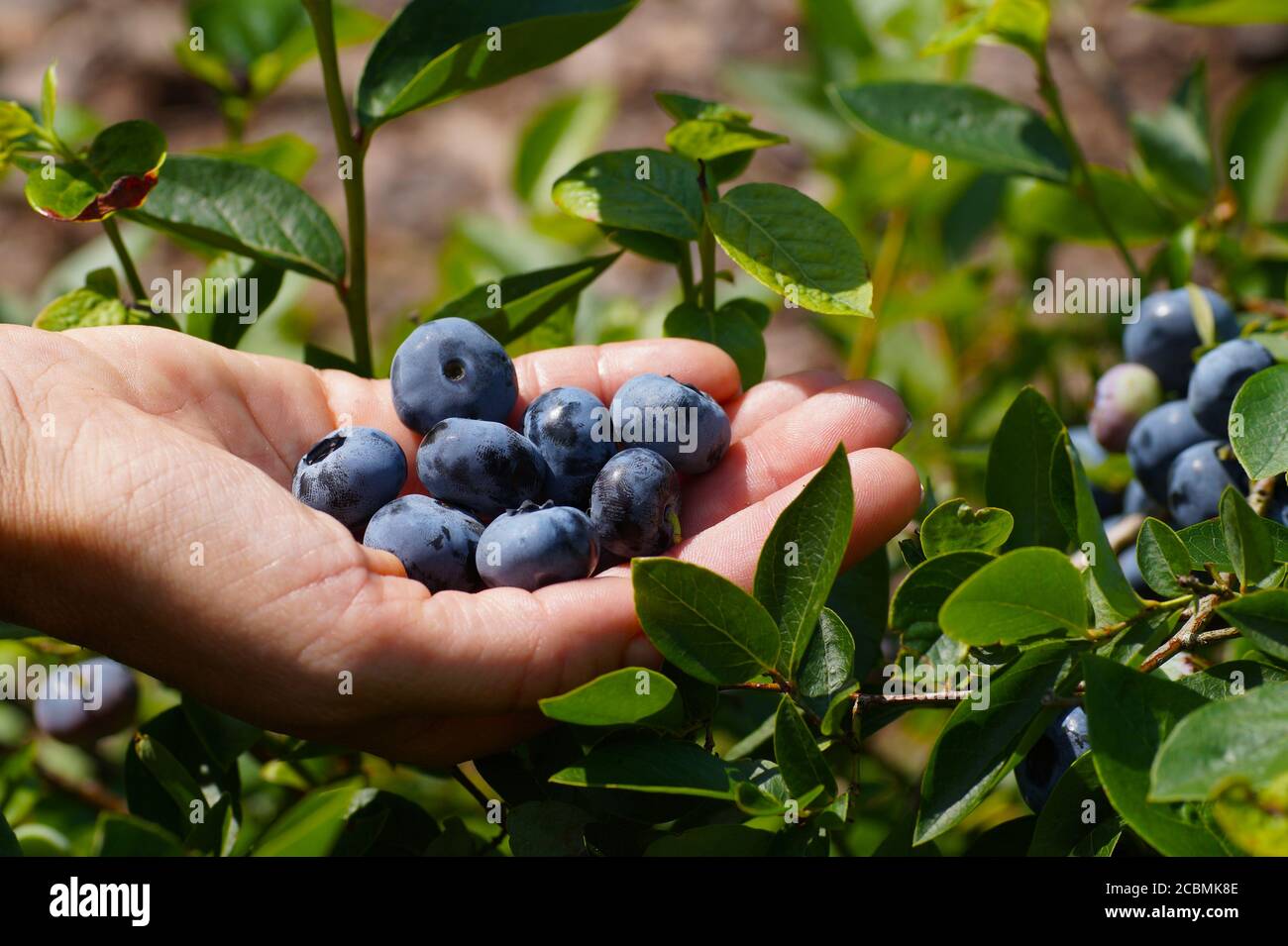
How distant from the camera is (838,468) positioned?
2.79 ft

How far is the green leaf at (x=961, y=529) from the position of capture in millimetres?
926

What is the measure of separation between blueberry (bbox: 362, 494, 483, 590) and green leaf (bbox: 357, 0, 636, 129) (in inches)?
17.7

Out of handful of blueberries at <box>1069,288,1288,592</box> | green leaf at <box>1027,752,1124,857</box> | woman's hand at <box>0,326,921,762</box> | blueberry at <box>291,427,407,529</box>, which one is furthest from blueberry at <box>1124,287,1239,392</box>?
blueberry at <box>291,427,407,529</box>

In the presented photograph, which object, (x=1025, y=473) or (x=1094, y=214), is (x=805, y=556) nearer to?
(x=1025, y=473)

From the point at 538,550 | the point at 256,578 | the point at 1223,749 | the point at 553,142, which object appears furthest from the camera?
the point at 553,142

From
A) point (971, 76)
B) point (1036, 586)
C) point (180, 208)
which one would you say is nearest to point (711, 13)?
point (971, 76)

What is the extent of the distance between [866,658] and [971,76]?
2.29m

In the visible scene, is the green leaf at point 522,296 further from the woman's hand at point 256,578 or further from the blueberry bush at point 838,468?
the woman's hand at point 256,578

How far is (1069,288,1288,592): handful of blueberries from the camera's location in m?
1.12

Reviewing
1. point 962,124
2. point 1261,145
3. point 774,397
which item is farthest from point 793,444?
point 1261,145

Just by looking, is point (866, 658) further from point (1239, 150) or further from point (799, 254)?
point (1239, 150)

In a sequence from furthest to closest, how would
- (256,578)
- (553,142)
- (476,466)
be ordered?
(553,142) < (476,466) < (256,578)

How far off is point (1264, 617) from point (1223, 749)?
13cm

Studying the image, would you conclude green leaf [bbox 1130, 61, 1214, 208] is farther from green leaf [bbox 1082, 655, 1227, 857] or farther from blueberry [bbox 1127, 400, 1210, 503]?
green leaf [bbox 1082, 655, 1227, 857]
